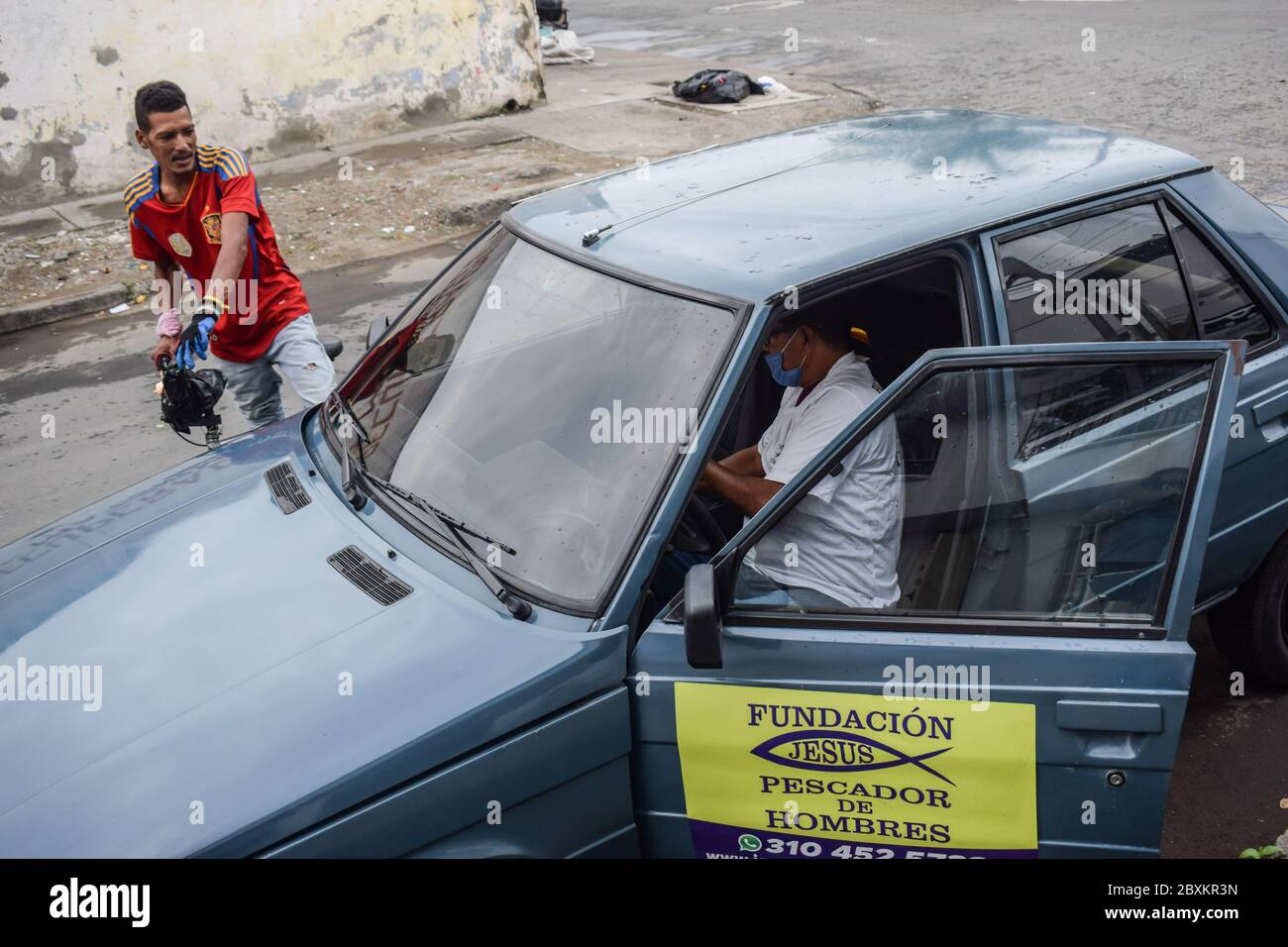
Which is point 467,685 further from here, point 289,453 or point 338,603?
point 289,453

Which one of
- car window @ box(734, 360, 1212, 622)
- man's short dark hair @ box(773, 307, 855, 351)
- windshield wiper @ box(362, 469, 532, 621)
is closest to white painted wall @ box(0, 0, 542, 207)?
windshield wiper @ box(362, 469, 532, 621)

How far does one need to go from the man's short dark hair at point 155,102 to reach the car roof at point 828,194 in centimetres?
164

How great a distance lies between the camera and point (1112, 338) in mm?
3361

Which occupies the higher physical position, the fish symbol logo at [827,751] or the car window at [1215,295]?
the car window at [1215,295]

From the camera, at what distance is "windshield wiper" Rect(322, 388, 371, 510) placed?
3.07 meters

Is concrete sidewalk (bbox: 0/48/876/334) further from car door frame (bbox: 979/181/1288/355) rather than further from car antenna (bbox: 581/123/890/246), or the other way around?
car door frame (bbox: 979/181/1288/355)

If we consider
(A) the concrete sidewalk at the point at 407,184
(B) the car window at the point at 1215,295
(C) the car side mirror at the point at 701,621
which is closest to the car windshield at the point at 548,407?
(C) the car side mirror at the point at 701,621

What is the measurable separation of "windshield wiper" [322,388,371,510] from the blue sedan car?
0.02 m

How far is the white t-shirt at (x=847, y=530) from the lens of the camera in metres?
2.68

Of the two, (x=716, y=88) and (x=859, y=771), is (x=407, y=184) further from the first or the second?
(x=859, y=771)

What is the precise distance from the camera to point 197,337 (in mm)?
4270

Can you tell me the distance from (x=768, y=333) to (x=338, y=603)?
44.7 inches

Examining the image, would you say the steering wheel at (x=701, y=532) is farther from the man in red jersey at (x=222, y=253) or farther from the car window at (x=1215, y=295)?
the man in red jersey at (x=222, y=253)

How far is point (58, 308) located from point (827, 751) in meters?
7.96
